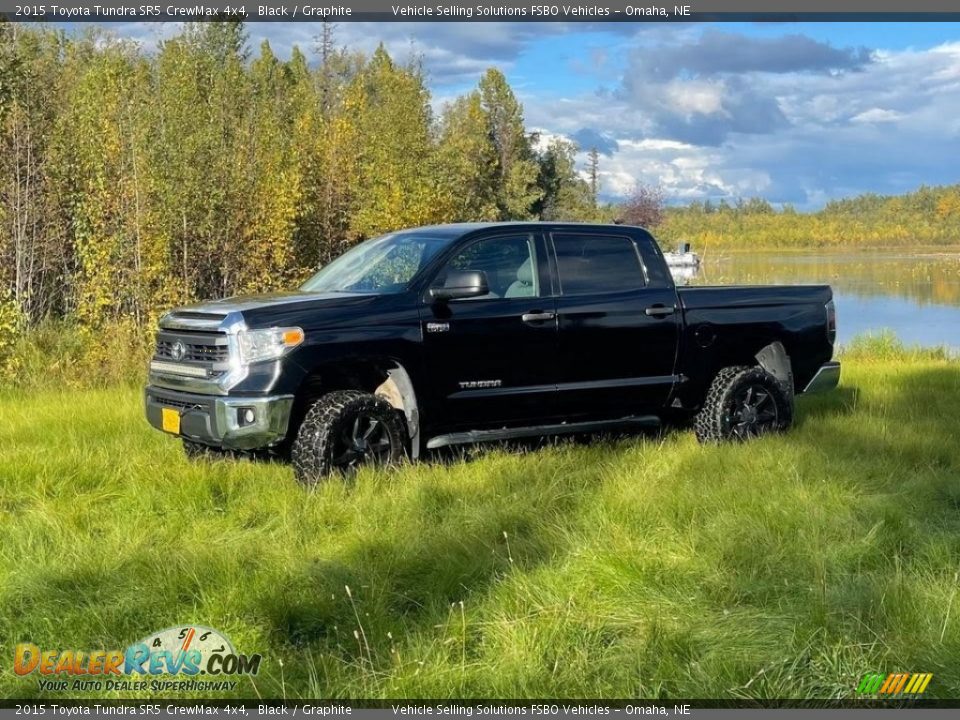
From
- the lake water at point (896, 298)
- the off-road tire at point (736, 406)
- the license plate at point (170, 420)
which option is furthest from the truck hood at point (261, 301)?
the lake water at point (896, 298)

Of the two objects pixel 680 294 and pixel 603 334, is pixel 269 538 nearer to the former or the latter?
pixel 603 334

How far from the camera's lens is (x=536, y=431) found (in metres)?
6.79

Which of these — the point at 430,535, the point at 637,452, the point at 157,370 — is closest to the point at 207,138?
the point at 157,370

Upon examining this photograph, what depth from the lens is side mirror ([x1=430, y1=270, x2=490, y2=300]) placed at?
6078mm

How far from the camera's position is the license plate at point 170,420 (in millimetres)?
6172

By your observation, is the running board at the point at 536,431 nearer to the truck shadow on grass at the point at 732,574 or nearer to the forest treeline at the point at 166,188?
the truck shadow on grass at the point at 732,574

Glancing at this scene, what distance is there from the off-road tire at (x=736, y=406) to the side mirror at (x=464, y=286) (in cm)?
226

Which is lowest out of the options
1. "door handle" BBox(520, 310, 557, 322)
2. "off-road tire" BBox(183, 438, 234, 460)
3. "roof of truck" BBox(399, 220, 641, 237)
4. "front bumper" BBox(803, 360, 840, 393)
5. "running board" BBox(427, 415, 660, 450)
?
"off-road tire" BBox(183, 438, 234, 460)

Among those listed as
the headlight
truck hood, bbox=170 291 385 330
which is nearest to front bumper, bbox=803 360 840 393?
truck hood, bbox=170 291 385 330

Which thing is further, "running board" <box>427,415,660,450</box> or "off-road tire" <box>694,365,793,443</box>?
"off-road tire" <box>694,365,793,443</box>

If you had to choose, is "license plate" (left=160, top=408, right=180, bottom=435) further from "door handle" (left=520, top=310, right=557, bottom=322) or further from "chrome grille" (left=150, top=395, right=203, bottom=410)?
"door handle" (left=520, top=310, right=557, bottom=322)

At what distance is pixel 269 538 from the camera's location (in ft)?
15.9

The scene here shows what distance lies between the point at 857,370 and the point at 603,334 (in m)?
7.06

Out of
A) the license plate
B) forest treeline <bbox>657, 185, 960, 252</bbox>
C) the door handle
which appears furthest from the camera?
forest treeline <bbox>657, 185, 960, 252</bbox>
